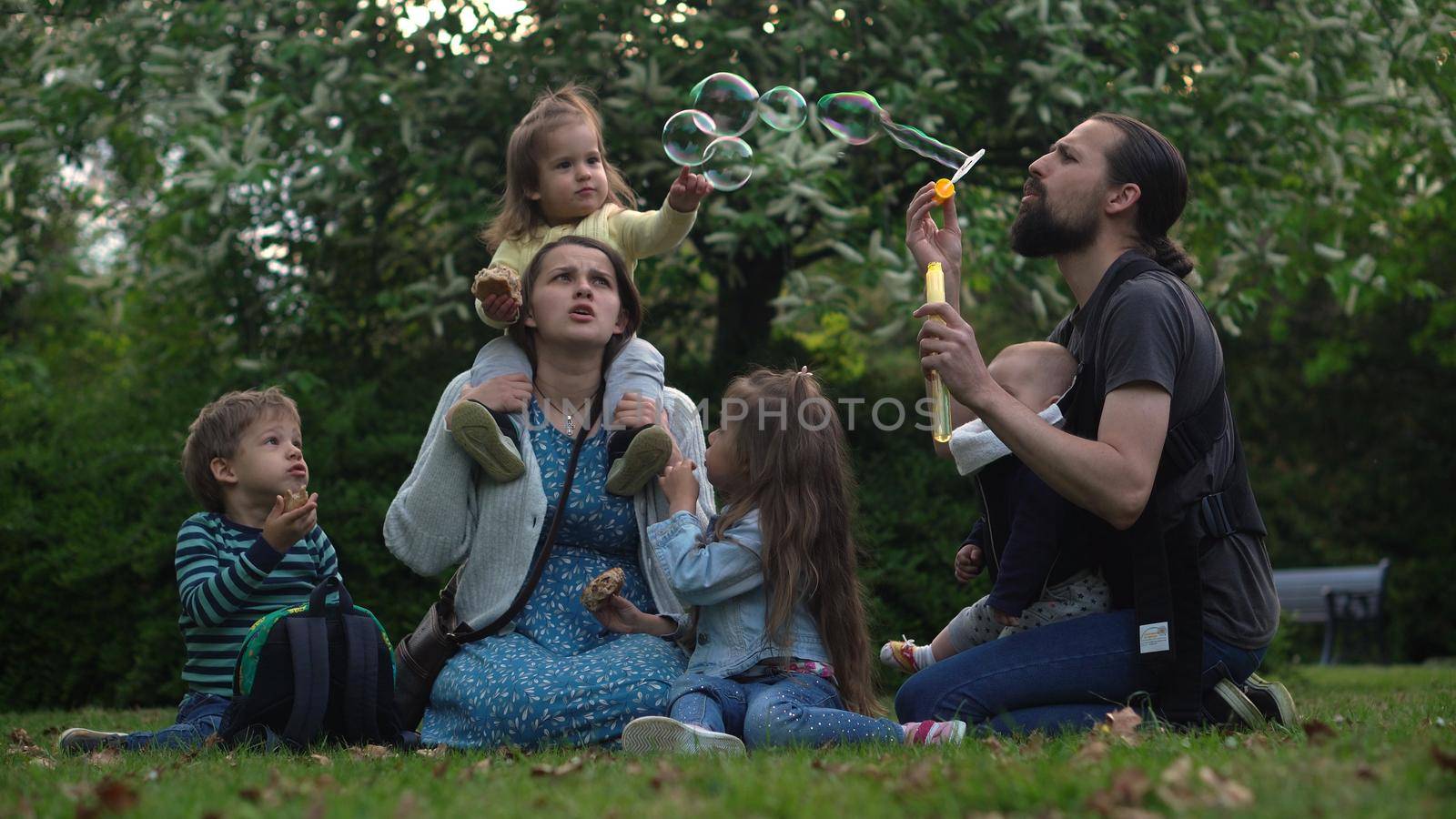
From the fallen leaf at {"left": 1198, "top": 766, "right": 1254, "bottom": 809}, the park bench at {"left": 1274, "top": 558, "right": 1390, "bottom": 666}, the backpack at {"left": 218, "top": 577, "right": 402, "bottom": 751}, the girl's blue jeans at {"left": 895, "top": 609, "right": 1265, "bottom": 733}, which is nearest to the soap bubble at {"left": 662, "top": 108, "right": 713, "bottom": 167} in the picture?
the backpack at {"left": 218, "top": 577, "right": 402, "bottom": 751}

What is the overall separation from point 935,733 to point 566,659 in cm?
123

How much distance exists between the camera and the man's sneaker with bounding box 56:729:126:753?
4.78m

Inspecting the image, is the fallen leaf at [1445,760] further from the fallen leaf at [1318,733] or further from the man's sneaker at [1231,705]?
the man's sneaker at [1231,705]

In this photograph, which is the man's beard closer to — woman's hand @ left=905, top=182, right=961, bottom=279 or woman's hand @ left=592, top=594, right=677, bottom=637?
woman's hand @ left=905, top=182, right=961, bottom=279

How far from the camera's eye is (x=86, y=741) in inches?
191

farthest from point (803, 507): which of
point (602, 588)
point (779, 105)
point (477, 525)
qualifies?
point (779, 105)

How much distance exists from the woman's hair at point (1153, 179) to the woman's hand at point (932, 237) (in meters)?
0.57

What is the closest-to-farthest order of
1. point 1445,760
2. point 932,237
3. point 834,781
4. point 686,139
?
point 1445,760 < point 834,781 < point 932,237 < point 686,139

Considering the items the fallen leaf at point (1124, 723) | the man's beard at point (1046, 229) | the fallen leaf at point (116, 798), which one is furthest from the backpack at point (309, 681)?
the man's beard at point (1046, 229)

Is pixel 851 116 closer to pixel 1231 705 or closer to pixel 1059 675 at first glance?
pixel 1059 675

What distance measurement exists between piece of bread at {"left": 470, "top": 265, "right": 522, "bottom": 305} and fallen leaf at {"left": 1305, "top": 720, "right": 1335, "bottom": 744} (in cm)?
274

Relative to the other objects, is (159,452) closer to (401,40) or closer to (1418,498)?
(401,40)

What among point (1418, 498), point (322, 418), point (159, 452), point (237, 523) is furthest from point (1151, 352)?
point (1418, 498)

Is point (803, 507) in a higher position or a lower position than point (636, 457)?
lower
